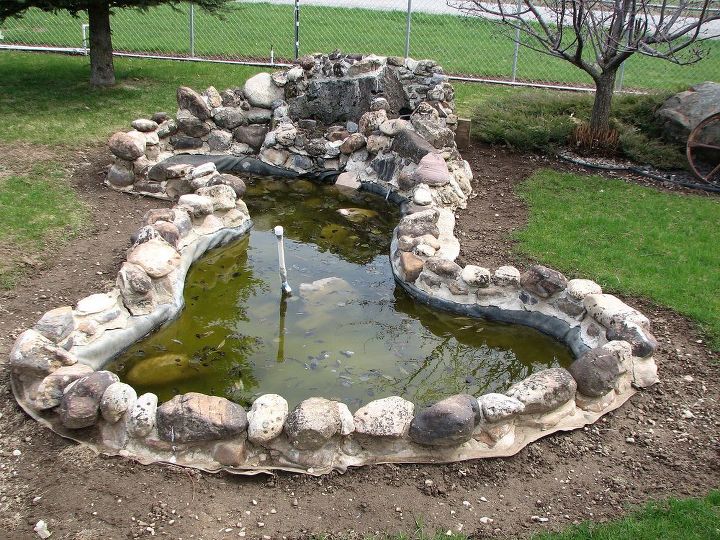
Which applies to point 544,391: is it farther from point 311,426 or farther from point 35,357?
point 35,357

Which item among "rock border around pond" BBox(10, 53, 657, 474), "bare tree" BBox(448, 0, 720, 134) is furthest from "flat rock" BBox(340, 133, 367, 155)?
"bare tree" BBox(448, 0, 720, 134)

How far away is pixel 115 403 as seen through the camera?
171 inches

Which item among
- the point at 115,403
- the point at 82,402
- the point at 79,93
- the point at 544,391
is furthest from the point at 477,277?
the point at 79,93

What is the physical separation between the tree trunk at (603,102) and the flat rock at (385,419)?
677cm

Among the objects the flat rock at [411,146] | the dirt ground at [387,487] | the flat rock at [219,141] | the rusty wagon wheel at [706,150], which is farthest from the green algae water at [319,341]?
the rusty wagon wheel at [706,150]

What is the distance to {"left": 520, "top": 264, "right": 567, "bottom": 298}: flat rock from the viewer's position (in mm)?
5746

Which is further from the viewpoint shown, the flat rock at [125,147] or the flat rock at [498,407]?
the flat rock at [125,147]

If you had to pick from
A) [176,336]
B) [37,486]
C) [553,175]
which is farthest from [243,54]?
[37,486]

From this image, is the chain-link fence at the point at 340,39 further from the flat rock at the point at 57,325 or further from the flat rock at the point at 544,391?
the flat rock at the point at 544,391

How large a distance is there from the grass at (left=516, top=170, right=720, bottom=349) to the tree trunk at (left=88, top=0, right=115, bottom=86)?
23.0ft

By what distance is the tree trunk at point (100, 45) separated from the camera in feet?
35.8

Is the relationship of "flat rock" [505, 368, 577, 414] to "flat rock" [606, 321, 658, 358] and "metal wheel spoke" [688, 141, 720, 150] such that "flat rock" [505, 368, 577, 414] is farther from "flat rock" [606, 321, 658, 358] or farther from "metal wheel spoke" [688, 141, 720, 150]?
"metal wheel spoke" [688, 141, 720, 150]

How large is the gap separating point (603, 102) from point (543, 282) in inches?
199

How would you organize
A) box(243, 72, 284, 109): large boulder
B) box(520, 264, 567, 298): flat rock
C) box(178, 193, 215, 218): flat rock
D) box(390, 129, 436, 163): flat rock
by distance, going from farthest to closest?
box(243, 72, 284, 109): large boulder, box(390, 129, 436, 163): flat rock, box(178, 193, 215, 218): flat rock, box(520, 264, 567, 298): flat rock
